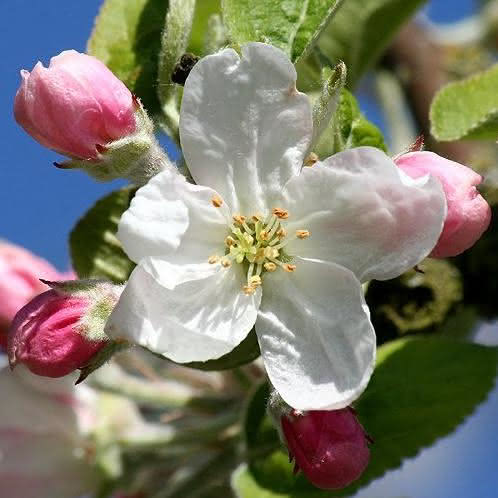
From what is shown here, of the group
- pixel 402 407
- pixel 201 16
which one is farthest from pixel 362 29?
pixel 402 407

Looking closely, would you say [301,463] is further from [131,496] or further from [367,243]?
[131,496]

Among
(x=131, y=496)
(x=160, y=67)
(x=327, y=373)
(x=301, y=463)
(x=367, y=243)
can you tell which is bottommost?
(x=131, y=496)

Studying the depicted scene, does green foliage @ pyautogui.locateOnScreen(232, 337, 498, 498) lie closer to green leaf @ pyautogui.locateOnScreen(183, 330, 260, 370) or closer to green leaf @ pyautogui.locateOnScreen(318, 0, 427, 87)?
green leaf @ pyautogui.locateOnScreen(183, 330, 260, 370)

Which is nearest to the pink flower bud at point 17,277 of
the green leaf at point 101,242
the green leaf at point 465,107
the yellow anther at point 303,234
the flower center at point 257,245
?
the green leaf at point 101,242

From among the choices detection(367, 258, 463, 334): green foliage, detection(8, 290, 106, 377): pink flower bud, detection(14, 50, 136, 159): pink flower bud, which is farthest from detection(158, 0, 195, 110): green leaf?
detection(367, 258, 463, 334): green foliage

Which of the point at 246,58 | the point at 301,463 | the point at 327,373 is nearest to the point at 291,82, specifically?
the point at 246,58

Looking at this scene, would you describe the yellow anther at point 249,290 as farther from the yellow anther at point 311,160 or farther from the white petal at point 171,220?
the yellow anther at point 311,160
